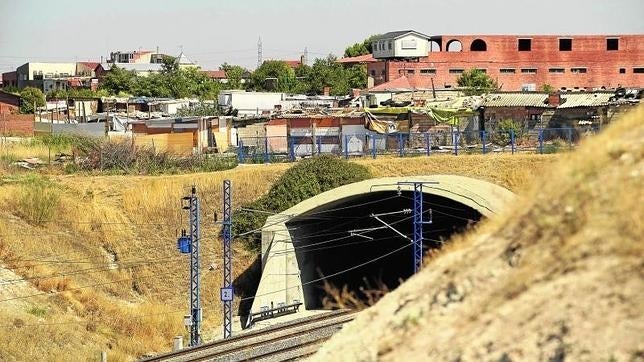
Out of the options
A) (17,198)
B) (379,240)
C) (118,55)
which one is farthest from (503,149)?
(118,55)

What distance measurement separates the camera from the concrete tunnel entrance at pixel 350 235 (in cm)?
3650

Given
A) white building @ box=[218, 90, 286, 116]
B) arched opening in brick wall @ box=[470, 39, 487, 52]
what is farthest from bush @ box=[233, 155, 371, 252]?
arched opening in brick wall @ box=[470, 39, 487, 52]

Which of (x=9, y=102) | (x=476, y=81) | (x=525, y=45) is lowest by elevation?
(x=9, y=102)

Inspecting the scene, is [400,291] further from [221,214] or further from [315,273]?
[221,214]

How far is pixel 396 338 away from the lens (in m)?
10.6

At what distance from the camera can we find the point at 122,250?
141 feet

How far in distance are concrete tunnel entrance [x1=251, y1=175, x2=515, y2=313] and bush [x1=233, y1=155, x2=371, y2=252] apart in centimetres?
317

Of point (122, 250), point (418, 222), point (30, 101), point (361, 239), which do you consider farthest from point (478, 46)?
point (418, 222)

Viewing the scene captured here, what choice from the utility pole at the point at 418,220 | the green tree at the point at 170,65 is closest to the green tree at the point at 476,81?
the green tree at the point at 170,65

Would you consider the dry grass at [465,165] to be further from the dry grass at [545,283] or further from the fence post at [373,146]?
the dry grass at [545,283]

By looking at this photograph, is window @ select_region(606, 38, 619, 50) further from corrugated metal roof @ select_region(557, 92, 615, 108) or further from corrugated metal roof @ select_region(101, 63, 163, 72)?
corrugated metal roof @ select_region(101, 63, 163, 72)

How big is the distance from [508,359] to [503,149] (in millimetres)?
41889

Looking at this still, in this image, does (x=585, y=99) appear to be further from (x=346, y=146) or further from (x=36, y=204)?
(x=36, y=204)

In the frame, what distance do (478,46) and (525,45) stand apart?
12.7ft
